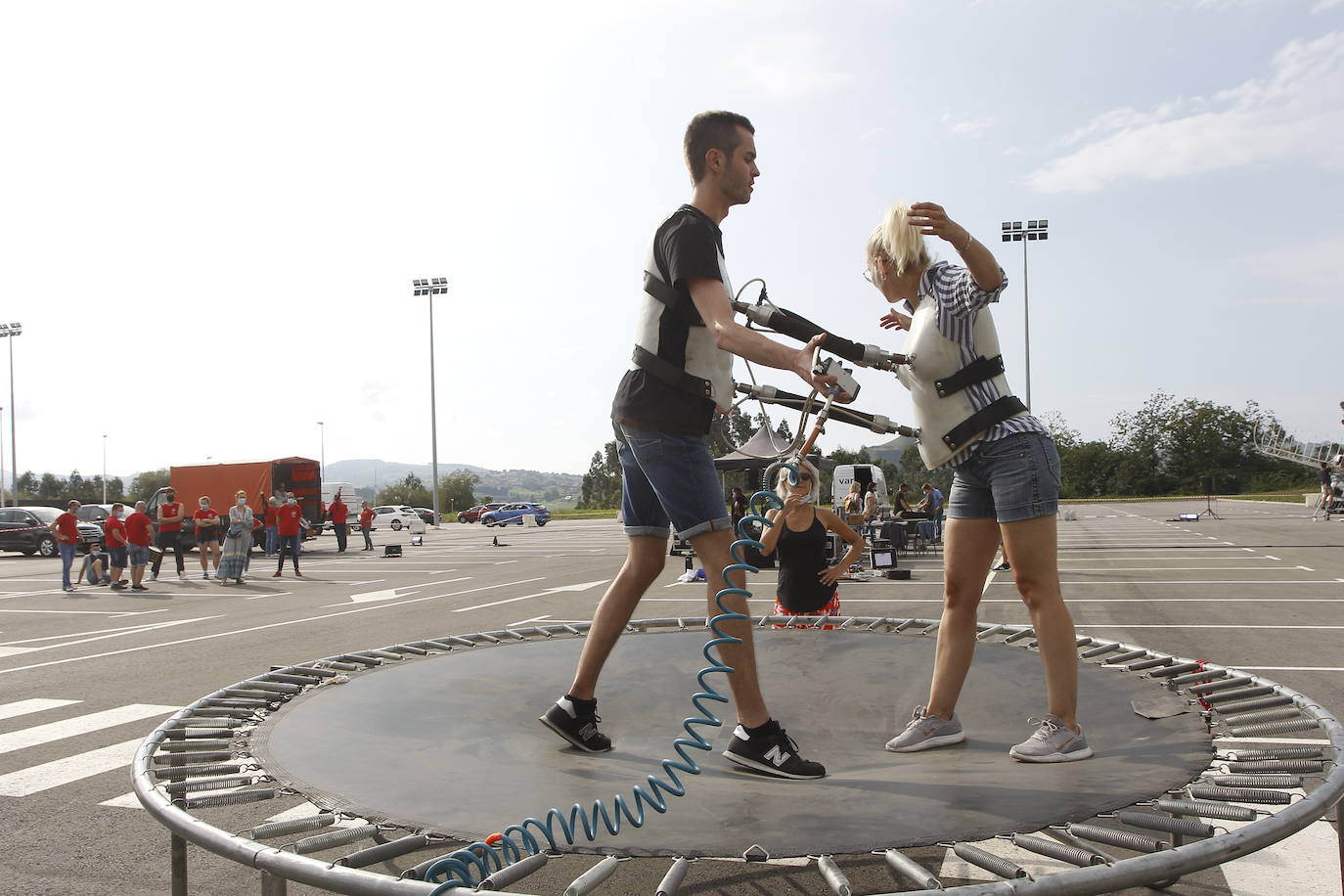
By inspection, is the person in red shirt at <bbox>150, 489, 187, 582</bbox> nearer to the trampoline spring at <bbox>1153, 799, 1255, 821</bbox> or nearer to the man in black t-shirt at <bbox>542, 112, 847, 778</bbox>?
the man in black t-shirt at <bbox>542, 112, 847, 778</bbox>

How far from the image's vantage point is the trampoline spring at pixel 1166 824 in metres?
1.85

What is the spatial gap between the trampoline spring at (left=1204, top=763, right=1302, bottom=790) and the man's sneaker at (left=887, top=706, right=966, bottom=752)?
77 cm

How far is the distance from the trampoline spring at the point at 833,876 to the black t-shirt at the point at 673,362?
1.30 metres

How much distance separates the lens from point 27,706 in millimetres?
6141

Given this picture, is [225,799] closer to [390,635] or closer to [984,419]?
[984,419]

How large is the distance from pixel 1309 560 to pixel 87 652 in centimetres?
1737

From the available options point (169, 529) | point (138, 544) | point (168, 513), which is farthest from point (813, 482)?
point (169, 529)

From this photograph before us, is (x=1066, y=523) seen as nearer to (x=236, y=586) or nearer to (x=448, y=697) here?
Answer: (x=236, y=586)

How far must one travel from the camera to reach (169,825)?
6.77 ft

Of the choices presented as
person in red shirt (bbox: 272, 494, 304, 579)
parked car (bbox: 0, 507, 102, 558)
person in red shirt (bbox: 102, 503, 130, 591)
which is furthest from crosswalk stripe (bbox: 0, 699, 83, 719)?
parked car (bbox: 0, 507, 102, 558)

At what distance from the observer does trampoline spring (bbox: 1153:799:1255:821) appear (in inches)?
76.1

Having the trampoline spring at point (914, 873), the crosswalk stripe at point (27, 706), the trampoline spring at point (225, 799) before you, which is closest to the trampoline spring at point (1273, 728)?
the trampoline spring at point (914, 873)

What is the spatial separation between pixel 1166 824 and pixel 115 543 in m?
17.6

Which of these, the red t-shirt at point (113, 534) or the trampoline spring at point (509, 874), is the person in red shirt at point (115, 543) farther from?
the trampoline spring at point (509, 874)
